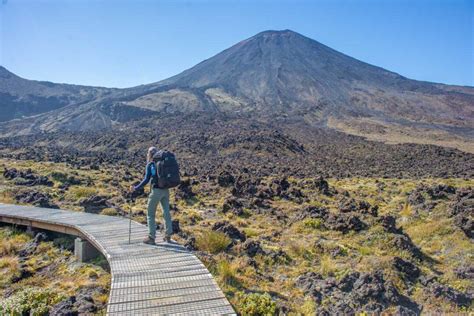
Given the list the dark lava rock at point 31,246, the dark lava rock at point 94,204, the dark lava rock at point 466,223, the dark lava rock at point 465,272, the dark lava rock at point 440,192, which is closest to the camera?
the dark lava rock at point 465,272

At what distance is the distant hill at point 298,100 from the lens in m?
59.8

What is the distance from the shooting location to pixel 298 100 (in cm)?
7656

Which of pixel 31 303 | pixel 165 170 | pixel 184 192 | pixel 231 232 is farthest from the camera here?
pixel 184 192

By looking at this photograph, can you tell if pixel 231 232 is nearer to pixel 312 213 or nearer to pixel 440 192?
pixel 312 213

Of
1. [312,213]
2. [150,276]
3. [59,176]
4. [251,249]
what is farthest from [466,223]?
[59,176]

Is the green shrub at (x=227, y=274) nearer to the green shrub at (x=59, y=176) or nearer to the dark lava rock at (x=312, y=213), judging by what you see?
the dark lava rock at (x=312, y=213)

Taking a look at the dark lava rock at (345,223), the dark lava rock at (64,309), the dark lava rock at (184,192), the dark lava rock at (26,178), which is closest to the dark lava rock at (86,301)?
the dark lava rock at (64,309)

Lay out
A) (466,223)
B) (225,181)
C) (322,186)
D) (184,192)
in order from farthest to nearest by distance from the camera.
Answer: (225,181)
(322,186)
(184,192)
(466,223)

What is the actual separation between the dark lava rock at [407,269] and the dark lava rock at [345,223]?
9.37 ft

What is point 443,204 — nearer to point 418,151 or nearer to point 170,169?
point 170,169

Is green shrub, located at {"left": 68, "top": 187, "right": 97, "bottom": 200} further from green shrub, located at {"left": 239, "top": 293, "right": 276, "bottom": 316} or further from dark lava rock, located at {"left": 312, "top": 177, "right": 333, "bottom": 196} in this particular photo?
green shrub, located at {"left": 239, "top": 293, "right": 276, "bottom": 316}

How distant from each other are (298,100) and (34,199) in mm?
67804

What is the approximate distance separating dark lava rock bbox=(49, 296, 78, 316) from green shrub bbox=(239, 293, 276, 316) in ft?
7.46

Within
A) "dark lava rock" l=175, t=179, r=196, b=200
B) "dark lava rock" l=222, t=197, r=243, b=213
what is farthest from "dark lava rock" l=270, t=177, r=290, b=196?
"dark lava rock" l=175, t=179, r=196, b=200
